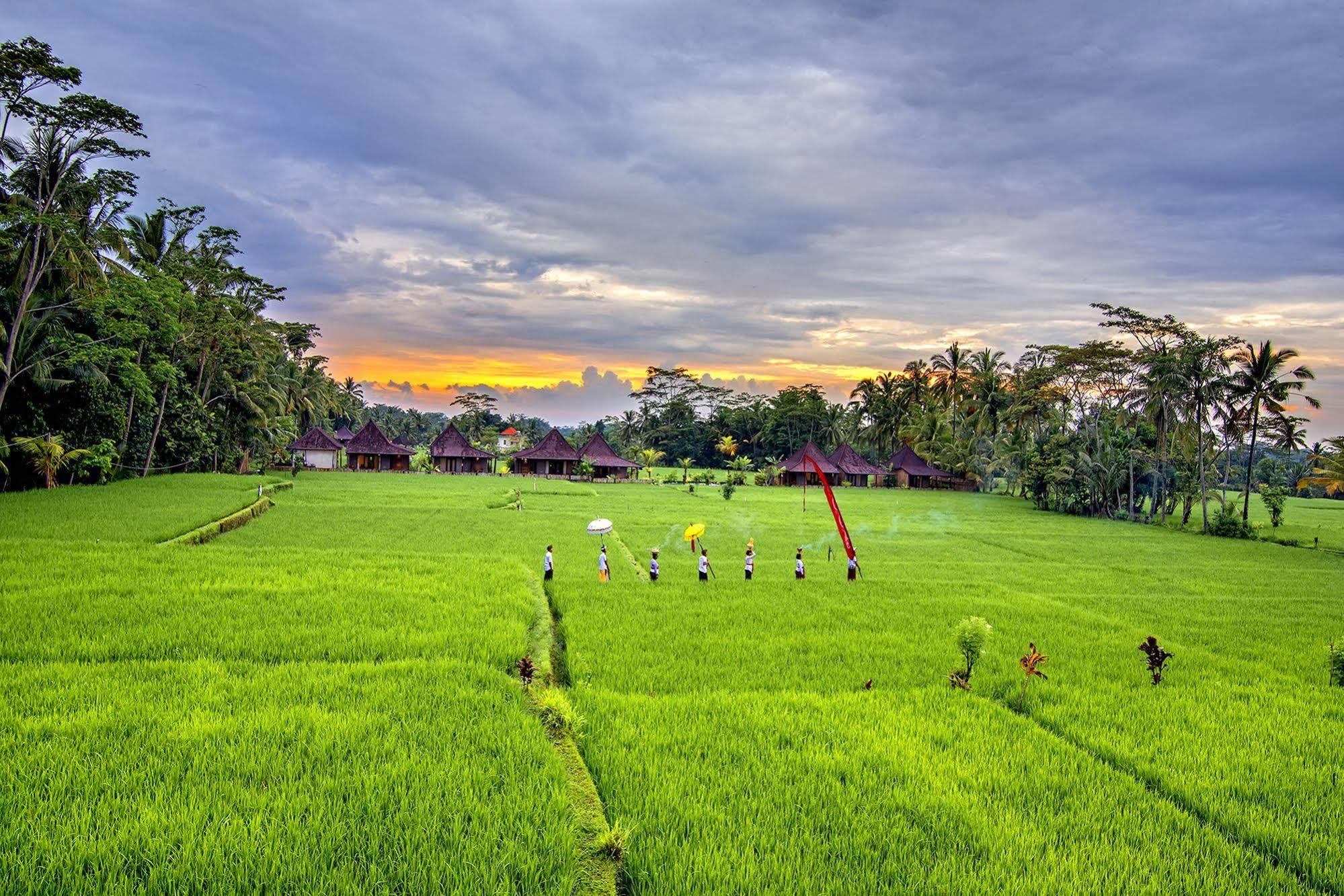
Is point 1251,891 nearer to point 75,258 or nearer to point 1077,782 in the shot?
point 1077,782

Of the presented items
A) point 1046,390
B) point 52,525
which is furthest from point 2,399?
point 1046,390

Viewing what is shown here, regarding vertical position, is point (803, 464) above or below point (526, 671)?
above

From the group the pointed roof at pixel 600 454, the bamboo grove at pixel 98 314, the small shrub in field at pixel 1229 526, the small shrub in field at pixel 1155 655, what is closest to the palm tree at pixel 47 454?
the bamboo grove at pixel 98 314

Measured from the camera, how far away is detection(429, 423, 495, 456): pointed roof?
4878 cm

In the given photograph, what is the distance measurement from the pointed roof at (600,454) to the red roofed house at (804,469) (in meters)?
11.1

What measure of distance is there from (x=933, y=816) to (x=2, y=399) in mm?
23355

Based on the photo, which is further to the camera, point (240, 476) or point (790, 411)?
point (790, 411)

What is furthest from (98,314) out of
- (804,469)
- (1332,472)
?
(1332,472)

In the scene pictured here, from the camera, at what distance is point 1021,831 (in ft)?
13.0

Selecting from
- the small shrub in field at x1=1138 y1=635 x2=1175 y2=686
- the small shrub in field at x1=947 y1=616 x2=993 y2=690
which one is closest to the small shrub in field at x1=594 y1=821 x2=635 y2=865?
the small shrub in field at x1=947 y1=616 x2=993 y2=690

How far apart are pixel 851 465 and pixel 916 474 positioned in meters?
5.43

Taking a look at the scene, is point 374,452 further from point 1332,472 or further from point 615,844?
point 1332,472

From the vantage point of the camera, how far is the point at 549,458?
46.1m

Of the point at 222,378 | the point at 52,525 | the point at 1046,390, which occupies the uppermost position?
the point at 1046,390
